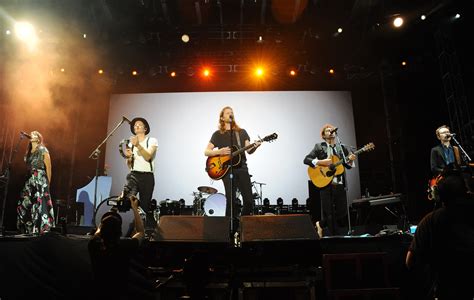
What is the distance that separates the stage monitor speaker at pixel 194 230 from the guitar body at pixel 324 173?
300 cm

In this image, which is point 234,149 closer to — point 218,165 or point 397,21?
A: point 218,165

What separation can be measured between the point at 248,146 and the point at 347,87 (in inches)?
260

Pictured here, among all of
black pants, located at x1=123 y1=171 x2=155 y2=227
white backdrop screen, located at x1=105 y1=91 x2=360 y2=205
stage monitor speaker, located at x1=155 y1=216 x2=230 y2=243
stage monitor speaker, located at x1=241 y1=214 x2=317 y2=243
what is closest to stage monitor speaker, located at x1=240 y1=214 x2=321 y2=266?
stage monitor speaker, located at x1=241 y1=214 x2=317 y2=243

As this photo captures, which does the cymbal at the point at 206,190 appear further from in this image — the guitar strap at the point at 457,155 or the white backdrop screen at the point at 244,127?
the guitar strap at the point at 457,155

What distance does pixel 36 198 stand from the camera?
306 inches

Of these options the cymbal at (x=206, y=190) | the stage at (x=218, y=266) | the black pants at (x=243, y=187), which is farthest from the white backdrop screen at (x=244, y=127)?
the stage at (x=218, y=266)

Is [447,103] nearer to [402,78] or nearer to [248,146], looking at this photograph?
[402,78]

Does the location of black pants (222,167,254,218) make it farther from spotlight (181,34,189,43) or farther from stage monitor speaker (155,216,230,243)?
spotlight (181,34,189,43)

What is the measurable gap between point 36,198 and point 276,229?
543 cm

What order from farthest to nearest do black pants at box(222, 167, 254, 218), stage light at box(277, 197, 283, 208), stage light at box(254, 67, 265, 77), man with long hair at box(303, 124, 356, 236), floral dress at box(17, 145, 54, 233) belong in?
stage light at box(254, 67, 265, 77) → stage light at box(277, 197, 283, 208) → floral dress at box(17, 145, 54, 233) → man with long hair at box(303, 124, 356, 236) → black pants at box(222, 167, 254, 218)

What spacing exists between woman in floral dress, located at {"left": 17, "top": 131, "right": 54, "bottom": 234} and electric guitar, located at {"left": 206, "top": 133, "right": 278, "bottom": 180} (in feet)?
11.3

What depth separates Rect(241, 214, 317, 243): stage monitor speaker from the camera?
4.75m

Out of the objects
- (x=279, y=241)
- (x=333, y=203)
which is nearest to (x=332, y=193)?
(x=333, y=203)

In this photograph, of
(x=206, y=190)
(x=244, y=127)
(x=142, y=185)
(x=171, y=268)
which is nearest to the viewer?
(x=171, y=268)
